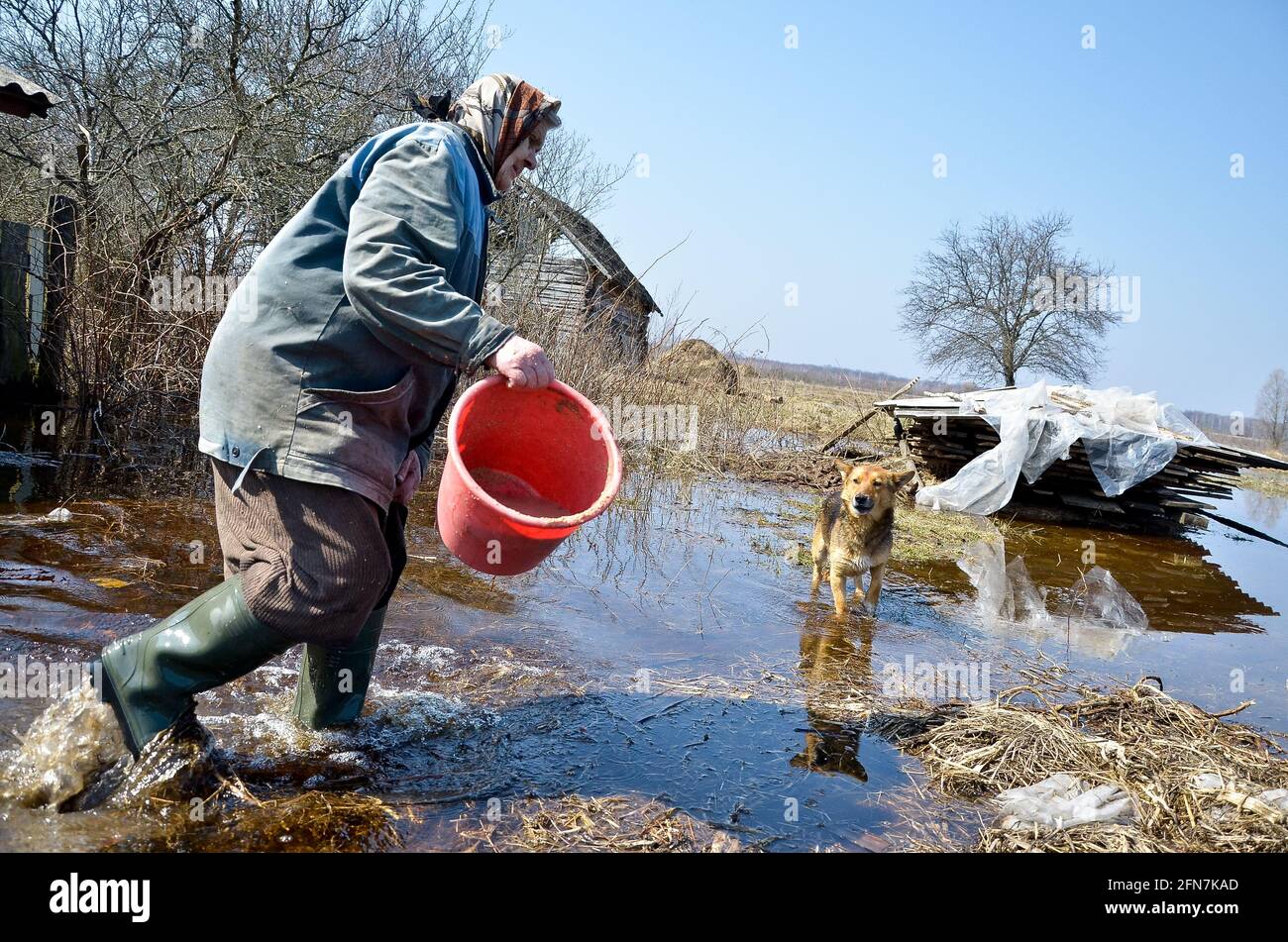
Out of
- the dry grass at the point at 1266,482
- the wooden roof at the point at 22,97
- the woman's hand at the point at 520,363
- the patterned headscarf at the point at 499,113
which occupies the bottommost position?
the dry grass at the point at 1266,482

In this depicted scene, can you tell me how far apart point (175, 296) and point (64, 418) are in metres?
1.99

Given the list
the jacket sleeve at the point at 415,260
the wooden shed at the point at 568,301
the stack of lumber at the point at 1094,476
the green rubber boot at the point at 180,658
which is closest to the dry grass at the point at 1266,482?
the stack of lumber at the point at 1094,476

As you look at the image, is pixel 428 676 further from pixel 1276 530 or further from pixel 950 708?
pixel 1276 530

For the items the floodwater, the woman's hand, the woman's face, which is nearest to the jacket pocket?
the woman's hand

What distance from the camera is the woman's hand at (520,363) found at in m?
2.36

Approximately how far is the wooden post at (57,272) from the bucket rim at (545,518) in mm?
6408

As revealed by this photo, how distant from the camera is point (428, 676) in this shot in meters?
3.84

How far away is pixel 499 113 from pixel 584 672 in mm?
2629

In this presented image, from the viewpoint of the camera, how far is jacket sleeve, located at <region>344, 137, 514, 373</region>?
Answer: 2.25 metres

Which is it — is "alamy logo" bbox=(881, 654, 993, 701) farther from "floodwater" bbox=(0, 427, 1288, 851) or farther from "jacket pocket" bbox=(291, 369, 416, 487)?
"jacket pocket" bbox=(291, 369, 416, 487)

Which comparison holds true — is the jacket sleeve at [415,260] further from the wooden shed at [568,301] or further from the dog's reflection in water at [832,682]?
the wooden shed at [568,301]

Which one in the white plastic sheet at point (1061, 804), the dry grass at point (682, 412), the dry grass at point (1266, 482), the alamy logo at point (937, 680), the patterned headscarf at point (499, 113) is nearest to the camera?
the patterned headscarf at point (499, 113)

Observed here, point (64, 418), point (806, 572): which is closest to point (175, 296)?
point (64, 418)

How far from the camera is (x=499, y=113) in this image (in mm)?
2654
